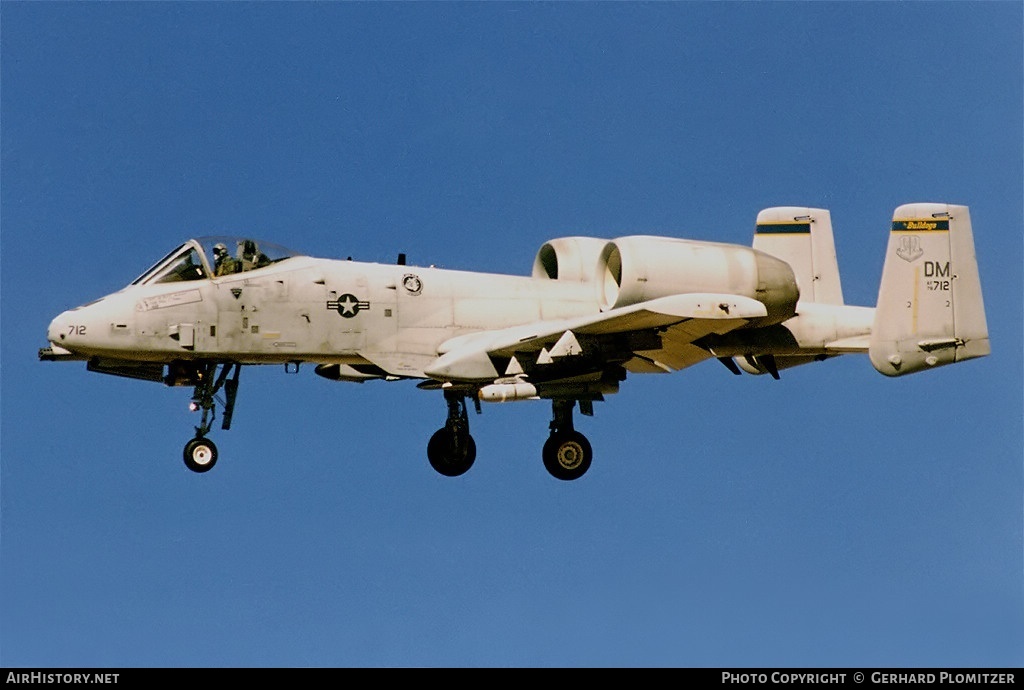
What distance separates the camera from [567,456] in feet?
83.8

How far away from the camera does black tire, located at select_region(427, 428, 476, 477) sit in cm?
2583

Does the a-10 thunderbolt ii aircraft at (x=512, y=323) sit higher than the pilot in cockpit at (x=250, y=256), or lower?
lower

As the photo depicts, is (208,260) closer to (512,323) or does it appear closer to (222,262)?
(222,262)

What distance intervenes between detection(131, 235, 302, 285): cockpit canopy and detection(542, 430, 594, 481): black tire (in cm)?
477

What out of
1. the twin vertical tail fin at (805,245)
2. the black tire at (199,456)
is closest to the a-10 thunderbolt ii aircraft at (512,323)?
the black tire at (199,456)

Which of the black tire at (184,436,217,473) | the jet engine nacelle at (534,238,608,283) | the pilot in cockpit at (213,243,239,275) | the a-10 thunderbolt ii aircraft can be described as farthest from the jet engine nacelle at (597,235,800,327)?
the black tire at (184,436,217,473)

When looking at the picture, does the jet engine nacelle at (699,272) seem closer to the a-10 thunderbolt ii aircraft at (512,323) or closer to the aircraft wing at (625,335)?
the a-10 thunderbolt ii aircraft at (512,323)

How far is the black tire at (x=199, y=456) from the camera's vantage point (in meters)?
24.3

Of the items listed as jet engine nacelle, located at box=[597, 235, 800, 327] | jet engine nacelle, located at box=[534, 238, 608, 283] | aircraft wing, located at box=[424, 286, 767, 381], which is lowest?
aircraft wing, located at box=[424, 286, 767, 381]

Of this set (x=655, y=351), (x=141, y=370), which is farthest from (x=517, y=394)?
(x=141, y=370)

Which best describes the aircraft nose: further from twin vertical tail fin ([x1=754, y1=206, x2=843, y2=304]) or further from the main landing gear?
twin vertical tail fin ([x1=754, y1=206, x2=843, y2=304])

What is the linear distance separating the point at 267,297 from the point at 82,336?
2571 millimetres

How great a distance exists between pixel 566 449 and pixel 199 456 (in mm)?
5257
